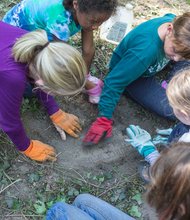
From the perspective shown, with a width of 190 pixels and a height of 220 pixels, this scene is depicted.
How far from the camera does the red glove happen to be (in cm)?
246

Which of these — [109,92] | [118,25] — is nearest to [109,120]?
[109,92]

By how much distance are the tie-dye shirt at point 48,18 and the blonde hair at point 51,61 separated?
1.65 ft

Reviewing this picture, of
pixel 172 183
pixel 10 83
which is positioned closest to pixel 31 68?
pixel 10 83

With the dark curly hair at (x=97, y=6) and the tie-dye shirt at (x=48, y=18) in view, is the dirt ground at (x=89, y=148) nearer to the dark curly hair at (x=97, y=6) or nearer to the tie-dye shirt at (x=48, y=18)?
the tie-dye shirt at (x=48, y=18)

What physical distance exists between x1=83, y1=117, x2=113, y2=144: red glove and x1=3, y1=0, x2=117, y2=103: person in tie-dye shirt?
1.54 feet

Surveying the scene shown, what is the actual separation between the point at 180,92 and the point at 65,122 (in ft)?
2.92

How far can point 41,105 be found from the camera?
2617 mm

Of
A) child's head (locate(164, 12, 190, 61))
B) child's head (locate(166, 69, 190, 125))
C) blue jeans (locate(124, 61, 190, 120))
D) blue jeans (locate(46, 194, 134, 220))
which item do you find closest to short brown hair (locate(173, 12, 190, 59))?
child's head (locate(164, 12, 190, 61))

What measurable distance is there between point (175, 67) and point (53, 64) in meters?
1.33

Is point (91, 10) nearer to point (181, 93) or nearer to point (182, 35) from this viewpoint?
point (182, 35)

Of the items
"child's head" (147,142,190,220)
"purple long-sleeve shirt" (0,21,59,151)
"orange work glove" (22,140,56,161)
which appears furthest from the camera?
"orange work glove" (22,140,56,161)

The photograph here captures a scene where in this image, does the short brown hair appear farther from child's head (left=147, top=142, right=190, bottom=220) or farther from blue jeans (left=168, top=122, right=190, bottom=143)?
child's head (left=147, top=142, right=190, bottom=220)

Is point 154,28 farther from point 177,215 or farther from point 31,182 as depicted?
point 177,215

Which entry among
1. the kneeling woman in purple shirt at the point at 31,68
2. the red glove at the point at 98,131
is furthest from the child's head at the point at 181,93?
the red glove at the point at 98,131
